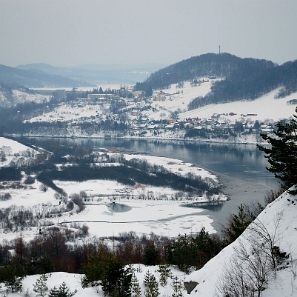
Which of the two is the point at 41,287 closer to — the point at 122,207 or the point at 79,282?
the point at 79,282

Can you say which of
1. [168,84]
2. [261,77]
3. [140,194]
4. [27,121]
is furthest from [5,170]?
[168,84]

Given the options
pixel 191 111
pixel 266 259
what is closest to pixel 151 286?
pixel 266 259

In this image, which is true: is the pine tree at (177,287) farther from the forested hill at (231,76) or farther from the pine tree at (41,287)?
the forested hill at (231,76)

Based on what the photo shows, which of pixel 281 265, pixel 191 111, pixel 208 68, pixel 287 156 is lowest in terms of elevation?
pixel 281 265

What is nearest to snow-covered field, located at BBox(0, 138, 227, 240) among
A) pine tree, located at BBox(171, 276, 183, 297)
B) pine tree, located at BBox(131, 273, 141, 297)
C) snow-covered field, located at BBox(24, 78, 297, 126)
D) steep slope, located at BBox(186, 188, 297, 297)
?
pine tree, located at BBox(171, 276, 183, 297)

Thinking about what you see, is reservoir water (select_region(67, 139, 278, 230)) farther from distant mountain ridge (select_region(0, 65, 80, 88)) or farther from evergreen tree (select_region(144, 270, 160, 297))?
distant mountain ridge (select_region(0, 65, 80, 88))

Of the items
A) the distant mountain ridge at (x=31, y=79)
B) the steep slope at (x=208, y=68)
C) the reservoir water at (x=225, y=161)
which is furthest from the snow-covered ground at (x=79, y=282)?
the distant mountain ridge at (x=31, y=79)
